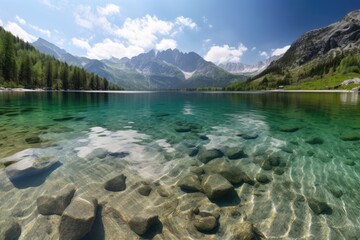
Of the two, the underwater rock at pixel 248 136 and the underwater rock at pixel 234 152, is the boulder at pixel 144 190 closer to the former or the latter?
the underwater rock at pixel 234 152

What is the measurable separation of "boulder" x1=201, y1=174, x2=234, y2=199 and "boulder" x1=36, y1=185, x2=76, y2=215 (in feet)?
19.8

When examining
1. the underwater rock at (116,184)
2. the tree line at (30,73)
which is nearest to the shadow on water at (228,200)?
the underwater rock at (116,184)

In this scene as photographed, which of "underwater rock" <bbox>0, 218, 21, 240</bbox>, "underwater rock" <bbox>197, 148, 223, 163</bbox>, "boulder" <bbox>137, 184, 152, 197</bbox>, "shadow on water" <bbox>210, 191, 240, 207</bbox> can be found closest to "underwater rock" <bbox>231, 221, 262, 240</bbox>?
"shadow on water" <bbox>210, 191, 240, 207</bbox>

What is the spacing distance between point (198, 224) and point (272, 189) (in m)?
4.73

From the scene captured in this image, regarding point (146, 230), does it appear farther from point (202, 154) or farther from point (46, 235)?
point (202, 154)

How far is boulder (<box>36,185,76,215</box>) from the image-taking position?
7.37 meters

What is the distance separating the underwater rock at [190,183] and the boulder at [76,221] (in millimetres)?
4256

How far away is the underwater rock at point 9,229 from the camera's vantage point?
6180 mm

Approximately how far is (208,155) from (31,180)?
1042 cm

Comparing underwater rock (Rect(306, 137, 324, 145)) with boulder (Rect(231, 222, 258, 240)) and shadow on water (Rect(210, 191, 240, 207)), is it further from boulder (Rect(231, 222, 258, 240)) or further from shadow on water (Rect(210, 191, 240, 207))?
boulder (Rect(231, 222, 258, 240))

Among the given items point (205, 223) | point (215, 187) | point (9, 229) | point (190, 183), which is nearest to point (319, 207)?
point (215, 187)

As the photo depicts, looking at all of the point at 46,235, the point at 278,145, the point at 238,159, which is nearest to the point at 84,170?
the point at 46,235

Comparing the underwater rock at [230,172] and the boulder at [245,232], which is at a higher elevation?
the underwater rock at [230,172]

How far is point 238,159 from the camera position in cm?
1352
